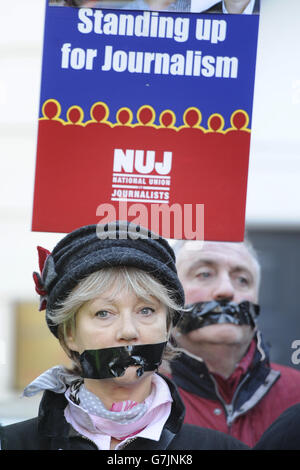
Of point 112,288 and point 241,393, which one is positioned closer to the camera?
point 112,288

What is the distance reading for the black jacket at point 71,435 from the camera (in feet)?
7.97

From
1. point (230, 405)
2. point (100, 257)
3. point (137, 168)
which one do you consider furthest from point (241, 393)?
point (137, 168)

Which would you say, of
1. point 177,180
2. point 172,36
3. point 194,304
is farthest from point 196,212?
point 172,36

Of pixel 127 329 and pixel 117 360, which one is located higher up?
pixel 127 329

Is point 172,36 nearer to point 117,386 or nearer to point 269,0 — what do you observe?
point 269,0

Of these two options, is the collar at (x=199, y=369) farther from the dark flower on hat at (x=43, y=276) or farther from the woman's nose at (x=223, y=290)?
the dark flower on hat at (x=43, y=276)

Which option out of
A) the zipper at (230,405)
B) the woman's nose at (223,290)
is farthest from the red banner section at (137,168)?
the zipper at (230,405)

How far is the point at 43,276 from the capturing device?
2.48 meters

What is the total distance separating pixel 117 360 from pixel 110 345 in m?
0.05

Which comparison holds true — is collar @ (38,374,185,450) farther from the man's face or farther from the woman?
the man's face

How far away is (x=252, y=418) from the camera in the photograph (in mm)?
2586

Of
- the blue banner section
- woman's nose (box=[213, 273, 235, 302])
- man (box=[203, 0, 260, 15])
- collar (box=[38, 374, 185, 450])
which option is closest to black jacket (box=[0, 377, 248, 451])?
collar (box=[38, 374, 185, 450])

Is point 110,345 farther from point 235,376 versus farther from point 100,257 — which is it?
point 235,376

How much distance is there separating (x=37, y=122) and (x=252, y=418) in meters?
1.24
